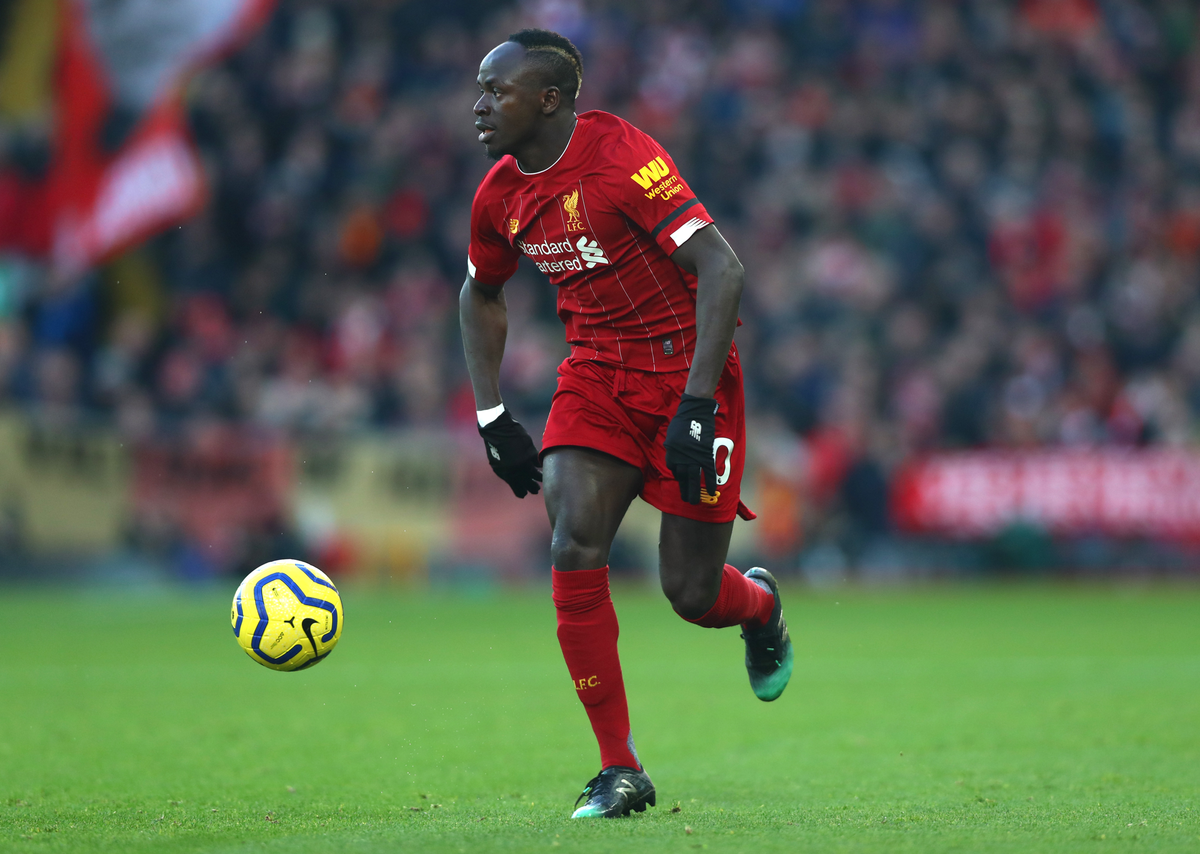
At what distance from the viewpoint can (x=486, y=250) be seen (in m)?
5.24

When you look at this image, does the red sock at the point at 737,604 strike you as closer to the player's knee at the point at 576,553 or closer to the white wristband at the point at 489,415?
the player's knee at the point at 576,553

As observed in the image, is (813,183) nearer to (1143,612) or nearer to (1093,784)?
(1143,612)

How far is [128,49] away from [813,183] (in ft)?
26.5

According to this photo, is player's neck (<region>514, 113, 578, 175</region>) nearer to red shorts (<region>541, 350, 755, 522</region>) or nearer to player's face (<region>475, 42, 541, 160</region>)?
player's face (<region>475, 42, 541, 160</region>)

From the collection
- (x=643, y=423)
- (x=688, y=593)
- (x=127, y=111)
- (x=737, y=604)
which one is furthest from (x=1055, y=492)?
(x=643, y=423)

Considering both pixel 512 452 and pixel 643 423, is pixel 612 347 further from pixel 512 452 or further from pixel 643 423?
pixel 512 452

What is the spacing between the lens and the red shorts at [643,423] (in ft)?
16.1

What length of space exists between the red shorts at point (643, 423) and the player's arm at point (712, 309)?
0.24 m

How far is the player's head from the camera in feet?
15.9

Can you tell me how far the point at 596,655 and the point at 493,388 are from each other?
1.06 meters

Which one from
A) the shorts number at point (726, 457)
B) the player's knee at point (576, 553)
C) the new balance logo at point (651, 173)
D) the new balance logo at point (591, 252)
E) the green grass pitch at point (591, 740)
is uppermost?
the new balance logo at point (651, 173)

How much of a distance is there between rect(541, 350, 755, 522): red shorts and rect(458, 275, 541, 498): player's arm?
0.31 metres

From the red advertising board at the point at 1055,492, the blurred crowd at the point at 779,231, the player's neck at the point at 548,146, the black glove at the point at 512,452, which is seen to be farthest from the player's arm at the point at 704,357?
the red advertising board at the point at 1055,492

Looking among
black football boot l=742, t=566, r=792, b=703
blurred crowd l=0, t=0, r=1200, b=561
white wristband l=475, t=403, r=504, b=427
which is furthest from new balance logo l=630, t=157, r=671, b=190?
blurred crowd l=0, t=0, r=1200, b=561
